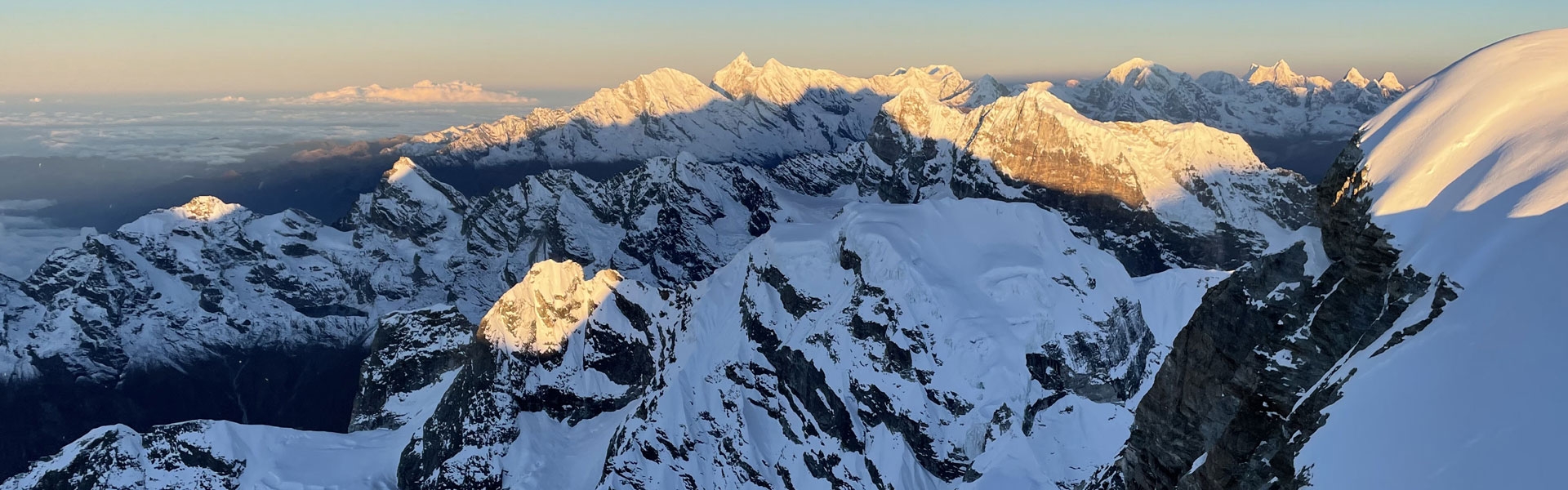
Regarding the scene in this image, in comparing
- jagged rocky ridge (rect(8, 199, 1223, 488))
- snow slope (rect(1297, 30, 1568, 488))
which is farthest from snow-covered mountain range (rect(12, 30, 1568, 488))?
jagged rocky ridge (rect(8, 199, 1223, 488))

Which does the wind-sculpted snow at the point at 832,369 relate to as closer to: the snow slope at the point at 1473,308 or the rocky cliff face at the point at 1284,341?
the rocky cliff face at the point at 1284,341

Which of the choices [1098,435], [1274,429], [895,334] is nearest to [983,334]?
[895,334]

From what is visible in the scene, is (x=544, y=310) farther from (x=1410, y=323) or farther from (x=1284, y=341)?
(x=1410, y=323)

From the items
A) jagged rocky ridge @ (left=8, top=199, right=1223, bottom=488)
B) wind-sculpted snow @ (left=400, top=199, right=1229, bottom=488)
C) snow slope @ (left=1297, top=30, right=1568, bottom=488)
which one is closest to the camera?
snow slope @ (left=1297, top=30, right=1568, bottom=488)

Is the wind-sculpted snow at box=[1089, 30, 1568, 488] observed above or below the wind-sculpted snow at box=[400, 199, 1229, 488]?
above

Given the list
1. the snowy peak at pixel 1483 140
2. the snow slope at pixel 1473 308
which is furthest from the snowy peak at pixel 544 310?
the snow slope at pixel 1473 308

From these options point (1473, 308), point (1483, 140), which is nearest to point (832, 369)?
point (1483, 140)

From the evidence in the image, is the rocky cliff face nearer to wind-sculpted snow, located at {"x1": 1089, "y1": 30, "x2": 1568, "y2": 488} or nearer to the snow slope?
wind-sculpted snow, located at {"x1": 1089, "y1": 30, "x2": 1568, "y2": 488}

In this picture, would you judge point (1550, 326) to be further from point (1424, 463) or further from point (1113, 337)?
point (1113, 337)
